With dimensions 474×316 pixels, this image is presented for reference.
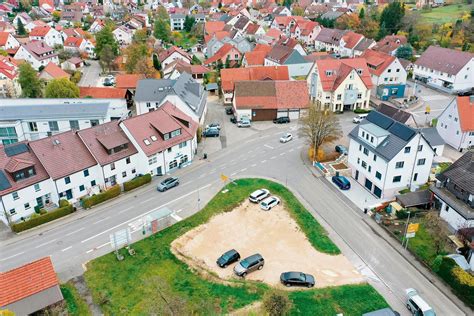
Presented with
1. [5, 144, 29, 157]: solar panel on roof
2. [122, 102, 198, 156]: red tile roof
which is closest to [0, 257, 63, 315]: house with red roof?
[5, 144, 29, 157]: solar panel on roof

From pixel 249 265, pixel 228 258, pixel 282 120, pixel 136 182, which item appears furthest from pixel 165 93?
pixel 249 265

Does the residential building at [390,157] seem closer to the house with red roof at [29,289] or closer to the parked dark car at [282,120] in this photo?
the parked dark car at [282,120]

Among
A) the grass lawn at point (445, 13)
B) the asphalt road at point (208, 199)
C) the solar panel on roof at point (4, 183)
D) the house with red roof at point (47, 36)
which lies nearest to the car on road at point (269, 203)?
the asphalt road at point (208, 199)

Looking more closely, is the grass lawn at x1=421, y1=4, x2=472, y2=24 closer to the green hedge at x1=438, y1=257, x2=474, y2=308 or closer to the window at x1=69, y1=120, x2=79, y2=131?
the window at x1=69, y1=120, x2=79, y2=131

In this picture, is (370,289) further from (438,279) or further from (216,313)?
(216,313)

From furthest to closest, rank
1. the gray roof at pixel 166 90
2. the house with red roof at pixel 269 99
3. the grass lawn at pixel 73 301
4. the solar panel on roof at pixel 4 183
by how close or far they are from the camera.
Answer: the house with red roof at pixel 269 99 → the gray roof at pixel 166 90 → the solar panel on roof at pixel 4 183 → the grass lawn at pixel 73 301

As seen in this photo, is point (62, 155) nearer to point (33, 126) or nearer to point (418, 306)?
point (33, 126)
